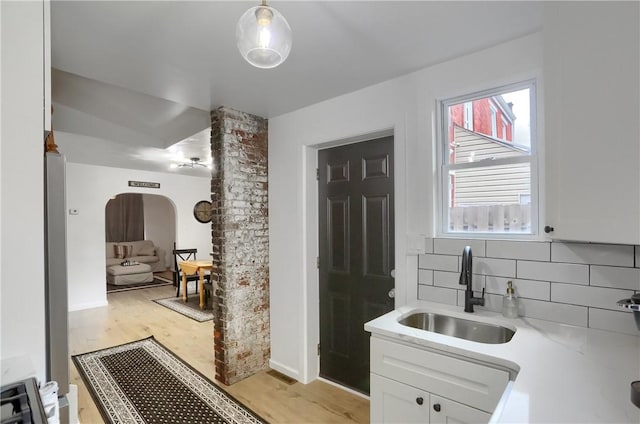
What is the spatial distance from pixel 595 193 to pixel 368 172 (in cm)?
151

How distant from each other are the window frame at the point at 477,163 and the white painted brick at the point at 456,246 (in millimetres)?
54

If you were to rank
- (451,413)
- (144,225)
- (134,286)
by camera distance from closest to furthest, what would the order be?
1. (451,413)
2. (134,286)
3. (144,225)

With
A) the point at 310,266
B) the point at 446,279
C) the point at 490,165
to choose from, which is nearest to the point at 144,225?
the point at 310,266

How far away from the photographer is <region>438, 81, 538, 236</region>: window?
1785mm

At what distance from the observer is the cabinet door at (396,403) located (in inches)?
58.4

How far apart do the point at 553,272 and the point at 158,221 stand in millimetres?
10162

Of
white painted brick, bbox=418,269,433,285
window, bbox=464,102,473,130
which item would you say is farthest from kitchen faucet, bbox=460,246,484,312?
window, bbox=464,102,473,130

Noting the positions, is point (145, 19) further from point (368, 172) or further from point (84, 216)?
point (84, 216)

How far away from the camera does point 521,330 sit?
5.05 ft

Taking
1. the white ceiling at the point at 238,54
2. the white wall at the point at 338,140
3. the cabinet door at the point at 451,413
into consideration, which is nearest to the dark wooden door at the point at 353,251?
the white wall at the point at 338,140

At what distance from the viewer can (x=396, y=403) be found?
156 cm

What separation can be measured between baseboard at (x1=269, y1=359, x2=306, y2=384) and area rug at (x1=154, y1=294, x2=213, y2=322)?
6.01 ft

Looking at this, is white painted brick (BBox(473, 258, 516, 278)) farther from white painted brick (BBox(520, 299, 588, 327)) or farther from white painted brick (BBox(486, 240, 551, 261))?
white painted brick (BBox(520, 299, 588, 327))

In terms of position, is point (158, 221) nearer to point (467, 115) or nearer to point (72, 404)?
point (72, 404)
